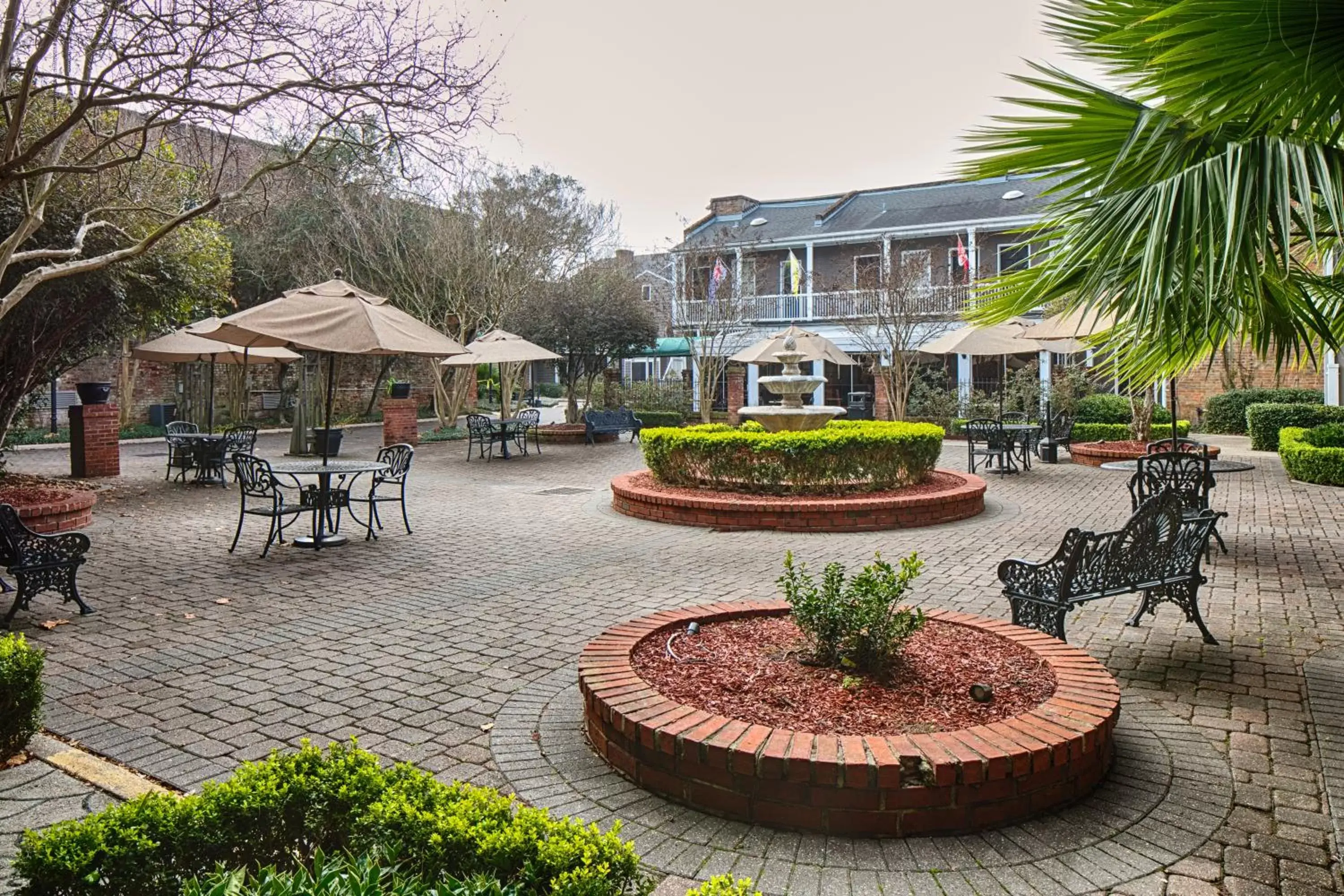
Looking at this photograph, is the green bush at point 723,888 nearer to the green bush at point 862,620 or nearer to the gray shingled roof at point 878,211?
the green bush at point 862,620

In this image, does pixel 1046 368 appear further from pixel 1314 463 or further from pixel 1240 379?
pixel 1314 463

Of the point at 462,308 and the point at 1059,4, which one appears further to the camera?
the point at 462,308

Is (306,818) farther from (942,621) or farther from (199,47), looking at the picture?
(199,47)

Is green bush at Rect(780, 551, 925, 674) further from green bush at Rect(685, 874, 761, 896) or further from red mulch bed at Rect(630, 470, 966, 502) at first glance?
red mulch bed at Rect(630, 470, 966, 502)

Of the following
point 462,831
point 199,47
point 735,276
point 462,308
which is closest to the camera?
point 462,831

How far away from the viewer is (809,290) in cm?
2706

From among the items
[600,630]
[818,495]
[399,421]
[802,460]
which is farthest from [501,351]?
[600,630]

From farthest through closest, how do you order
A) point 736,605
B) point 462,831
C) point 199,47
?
point 199,47 < point 736,605 < point 462,831

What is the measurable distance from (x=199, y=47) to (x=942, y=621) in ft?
22.5

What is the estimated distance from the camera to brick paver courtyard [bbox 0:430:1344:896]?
8.71 ft

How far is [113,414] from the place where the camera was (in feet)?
44.5

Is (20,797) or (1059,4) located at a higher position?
(1059,4)

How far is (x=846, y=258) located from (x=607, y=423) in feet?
40.6

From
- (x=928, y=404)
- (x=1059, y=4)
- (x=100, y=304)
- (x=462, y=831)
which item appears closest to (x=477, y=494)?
(x=100, y=304)
